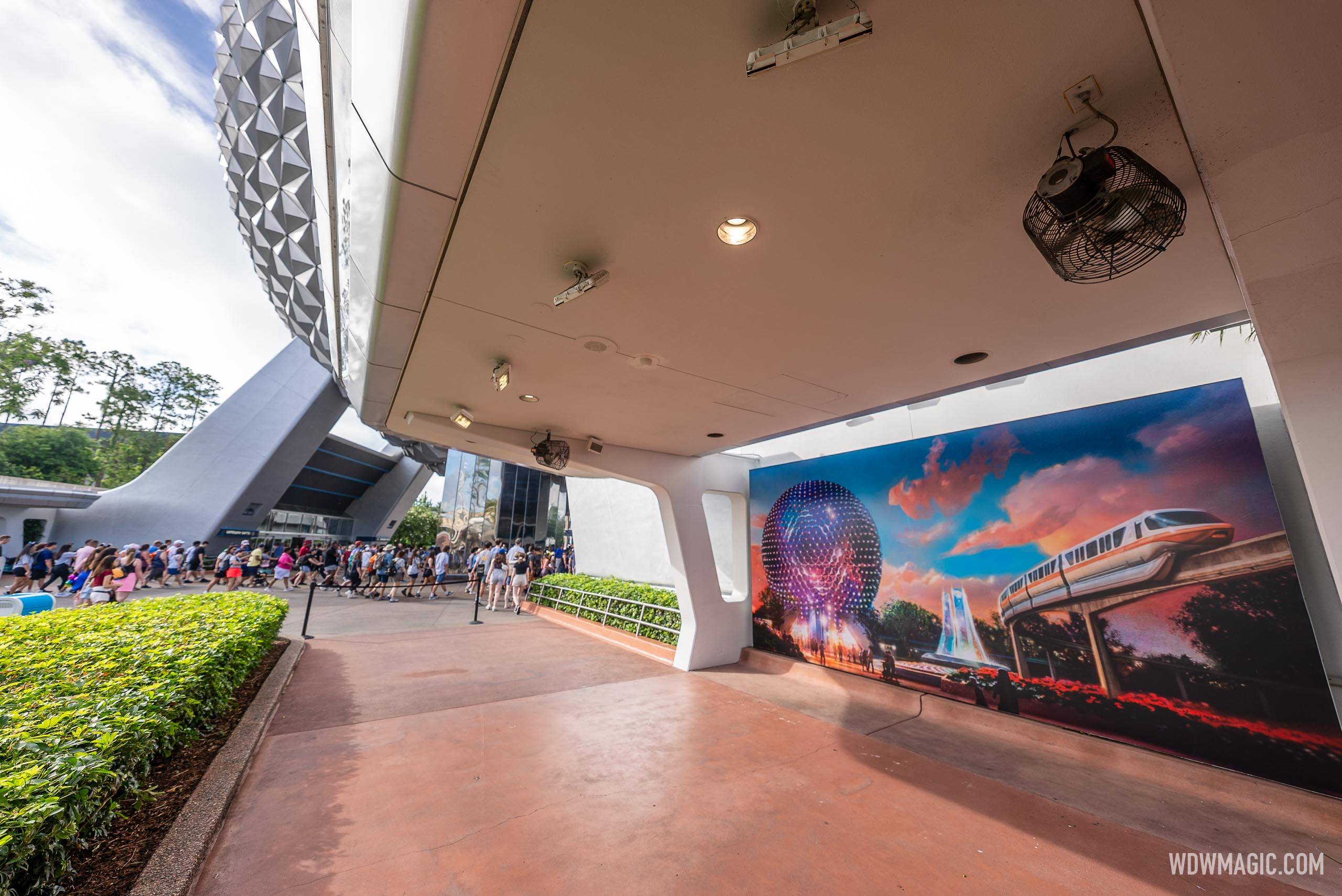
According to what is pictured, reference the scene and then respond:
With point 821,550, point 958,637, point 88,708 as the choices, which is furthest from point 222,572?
point 958,637

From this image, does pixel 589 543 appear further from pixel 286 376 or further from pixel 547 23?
pixel 286 376

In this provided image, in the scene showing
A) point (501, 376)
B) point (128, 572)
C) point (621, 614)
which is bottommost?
point (621, 614)

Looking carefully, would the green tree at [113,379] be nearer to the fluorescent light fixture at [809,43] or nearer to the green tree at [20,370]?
the green tree at [20,370]

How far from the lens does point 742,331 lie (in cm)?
331

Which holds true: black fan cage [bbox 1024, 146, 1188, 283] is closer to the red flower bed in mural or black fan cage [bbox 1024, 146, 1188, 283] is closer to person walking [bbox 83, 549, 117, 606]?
the red flower bed in mural

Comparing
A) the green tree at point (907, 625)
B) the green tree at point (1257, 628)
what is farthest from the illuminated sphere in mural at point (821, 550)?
the green tree at point (1257, 628)

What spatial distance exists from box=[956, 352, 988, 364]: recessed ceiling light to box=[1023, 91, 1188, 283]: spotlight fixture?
191cm

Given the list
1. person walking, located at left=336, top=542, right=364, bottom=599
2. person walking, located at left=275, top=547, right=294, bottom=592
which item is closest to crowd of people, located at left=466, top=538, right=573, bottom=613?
person walking, located at left=336, top=542, right=364, bottom=599

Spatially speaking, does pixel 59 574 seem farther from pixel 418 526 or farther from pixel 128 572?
pixel 418 526

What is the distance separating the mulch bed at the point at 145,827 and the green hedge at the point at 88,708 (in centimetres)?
14

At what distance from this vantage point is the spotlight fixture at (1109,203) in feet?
5.08

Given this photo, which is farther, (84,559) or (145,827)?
(84,559)

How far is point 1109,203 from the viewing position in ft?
5.22

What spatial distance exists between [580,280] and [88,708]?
3328mm
